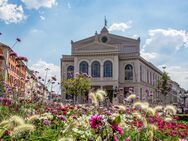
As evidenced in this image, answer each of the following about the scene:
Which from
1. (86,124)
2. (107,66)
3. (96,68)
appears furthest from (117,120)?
(96,68)

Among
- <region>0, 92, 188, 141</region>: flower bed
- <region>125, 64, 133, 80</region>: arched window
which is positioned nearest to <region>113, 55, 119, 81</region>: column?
<region>125, 64, 133, 80</region>: arched window

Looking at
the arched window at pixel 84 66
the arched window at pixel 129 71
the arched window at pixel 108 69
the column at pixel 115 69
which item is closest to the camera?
the column at pixel 115 69

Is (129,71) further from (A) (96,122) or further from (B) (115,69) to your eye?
(A) (96,122)

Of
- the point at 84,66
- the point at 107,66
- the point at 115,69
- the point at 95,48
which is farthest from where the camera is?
the point at 95,48

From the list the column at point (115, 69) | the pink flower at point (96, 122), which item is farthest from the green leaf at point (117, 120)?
the column at point (115, 69)

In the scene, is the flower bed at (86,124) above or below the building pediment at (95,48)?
below

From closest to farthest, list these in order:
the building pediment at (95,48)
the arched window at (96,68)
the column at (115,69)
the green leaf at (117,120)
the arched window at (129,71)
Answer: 1. the green leaf at (117,120)
2. the column at (115,69)
3. the arched window at (96,68)
4. the building pediment at (95,48)
5. the arched window at (129,71)

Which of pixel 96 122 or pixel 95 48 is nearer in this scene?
pixel 96 122

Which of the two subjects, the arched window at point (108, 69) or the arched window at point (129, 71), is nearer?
the arched window at point (108, 69)

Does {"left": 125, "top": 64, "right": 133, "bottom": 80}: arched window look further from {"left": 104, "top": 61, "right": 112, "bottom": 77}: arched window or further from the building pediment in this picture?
the building pediment

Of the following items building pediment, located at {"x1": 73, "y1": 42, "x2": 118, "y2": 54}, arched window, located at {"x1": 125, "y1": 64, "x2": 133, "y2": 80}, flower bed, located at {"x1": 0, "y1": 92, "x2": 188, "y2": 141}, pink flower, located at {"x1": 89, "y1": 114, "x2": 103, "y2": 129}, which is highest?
building pediment, located at {"x1": 73, "y1": 42, "x2": 118, "y2": 54}

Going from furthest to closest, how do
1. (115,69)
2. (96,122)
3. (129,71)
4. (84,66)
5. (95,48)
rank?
(95,48), (129,71), (84,66), (115,69), (96,122)

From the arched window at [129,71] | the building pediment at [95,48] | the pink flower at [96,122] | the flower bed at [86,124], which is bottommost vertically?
the flower bed at [86,124]

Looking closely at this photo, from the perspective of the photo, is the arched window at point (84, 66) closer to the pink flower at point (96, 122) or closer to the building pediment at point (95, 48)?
the building pediment at point (95, 48)
